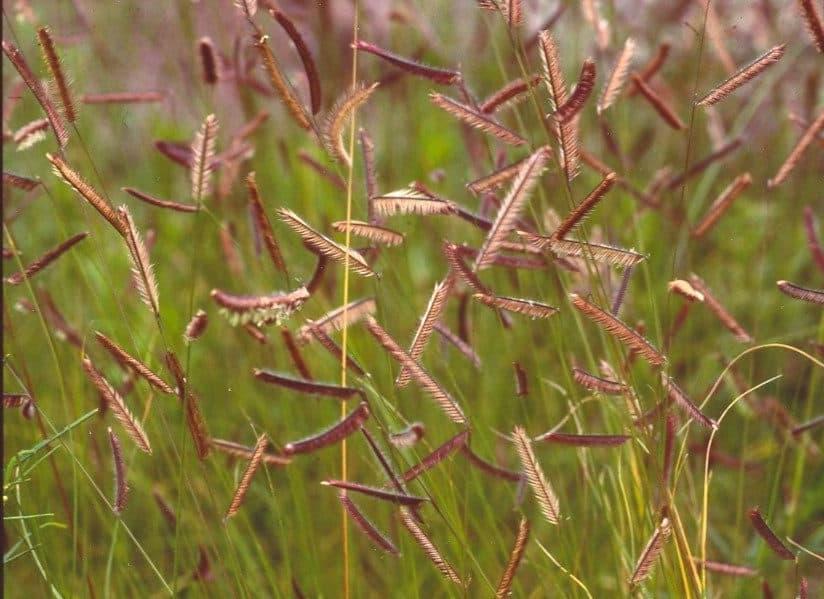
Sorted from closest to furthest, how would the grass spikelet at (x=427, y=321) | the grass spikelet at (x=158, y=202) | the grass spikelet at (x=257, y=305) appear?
the grass spikelet at (x=257, y=305), the grass spikelet at (x=427, y=321), the grass spikelet at (x=158, y=202)

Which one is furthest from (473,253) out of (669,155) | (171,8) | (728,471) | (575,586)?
(171,8)

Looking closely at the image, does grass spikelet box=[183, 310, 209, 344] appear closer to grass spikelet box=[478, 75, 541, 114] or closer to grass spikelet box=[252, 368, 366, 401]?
grass spikelet box=[252, 368, 366, 401]

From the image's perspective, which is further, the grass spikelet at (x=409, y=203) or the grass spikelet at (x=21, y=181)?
the grass spikelet at (x=21, y=181)

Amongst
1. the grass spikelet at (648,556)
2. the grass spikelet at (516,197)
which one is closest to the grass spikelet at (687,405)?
the grass spikelet at (648,556)

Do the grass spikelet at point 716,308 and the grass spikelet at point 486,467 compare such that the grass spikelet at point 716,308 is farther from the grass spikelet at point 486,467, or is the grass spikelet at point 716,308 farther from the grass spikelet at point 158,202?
the grass spikelet at point 158,202

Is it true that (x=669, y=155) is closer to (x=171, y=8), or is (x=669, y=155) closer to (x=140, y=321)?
(x=140, y=321)
